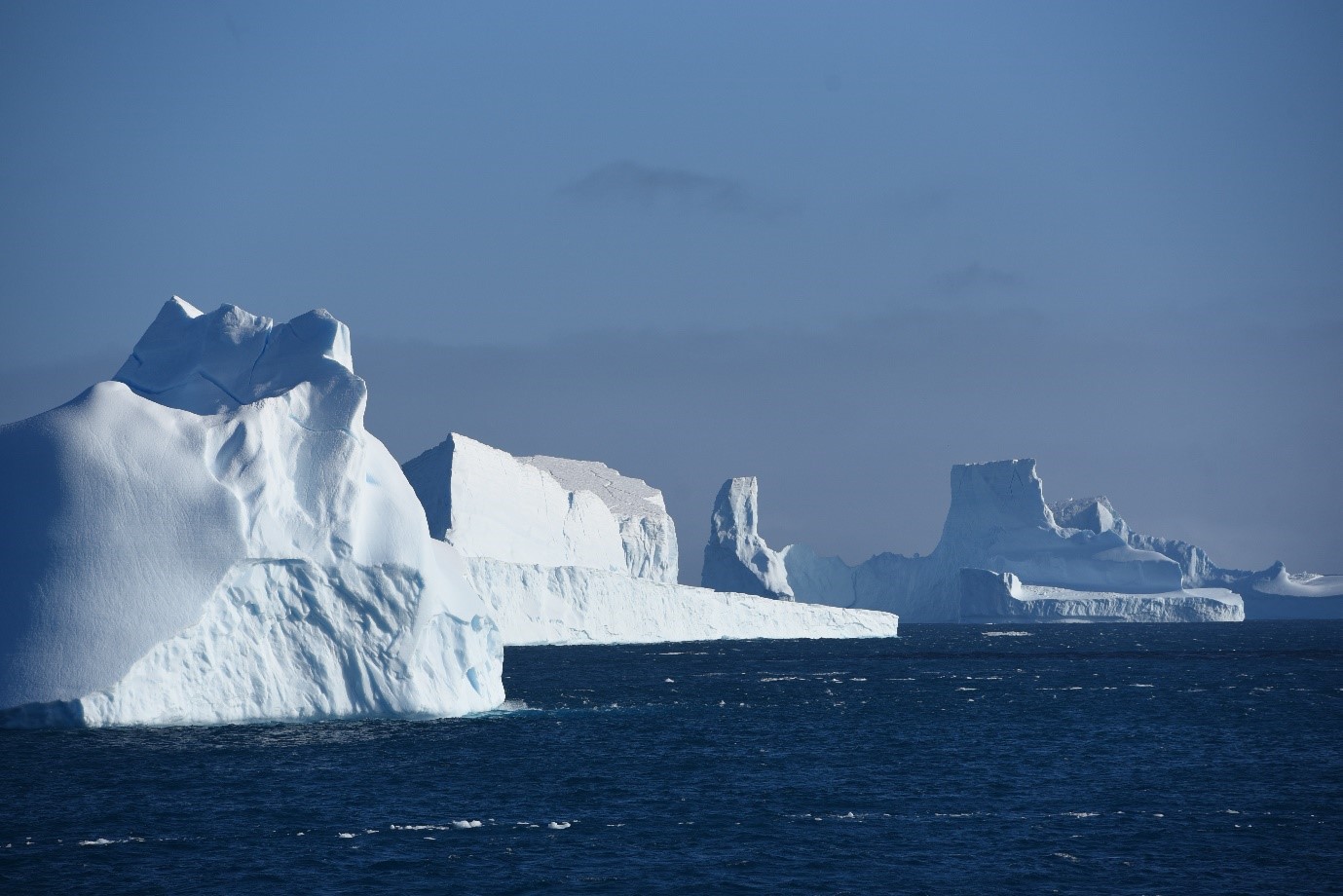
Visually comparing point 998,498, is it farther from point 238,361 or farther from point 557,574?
point 238,361

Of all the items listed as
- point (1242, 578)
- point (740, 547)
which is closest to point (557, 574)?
point (740, 547)

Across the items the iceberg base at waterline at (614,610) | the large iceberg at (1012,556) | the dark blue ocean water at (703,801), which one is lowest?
the dark blue ocean water at (703,801)

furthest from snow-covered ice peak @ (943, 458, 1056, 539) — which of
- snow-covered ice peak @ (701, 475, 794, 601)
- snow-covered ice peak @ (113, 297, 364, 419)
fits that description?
snow-covered ice peak @ (113, 297, 364, 419)

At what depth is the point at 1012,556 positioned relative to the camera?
3824 inches

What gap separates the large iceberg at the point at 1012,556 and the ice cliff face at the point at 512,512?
1238 centimetres

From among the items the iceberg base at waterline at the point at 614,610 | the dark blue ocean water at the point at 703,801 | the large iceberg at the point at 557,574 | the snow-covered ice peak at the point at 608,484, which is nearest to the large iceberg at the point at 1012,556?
the snow-covered ice peak at the point at 608,484

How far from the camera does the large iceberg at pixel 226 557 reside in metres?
23.0

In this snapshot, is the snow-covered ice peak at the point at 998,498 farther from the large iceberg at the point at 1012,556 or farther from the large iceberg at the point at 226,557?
the large iceberg at the point at 226,557

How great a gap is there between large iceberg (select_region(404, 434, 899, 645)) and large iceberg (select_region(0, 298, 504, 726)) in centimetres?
2361

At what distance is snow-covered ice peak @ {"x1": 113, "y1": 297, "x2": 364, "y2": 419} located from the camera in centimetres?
2783

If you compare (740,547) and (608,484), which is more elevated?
(608,484)

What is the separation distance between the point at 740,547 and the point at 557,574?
34894 millimetres

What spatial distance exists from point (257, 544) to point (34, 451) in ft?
14.1

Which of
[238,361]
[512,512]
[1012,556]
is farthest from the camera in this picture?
[1012,556]
